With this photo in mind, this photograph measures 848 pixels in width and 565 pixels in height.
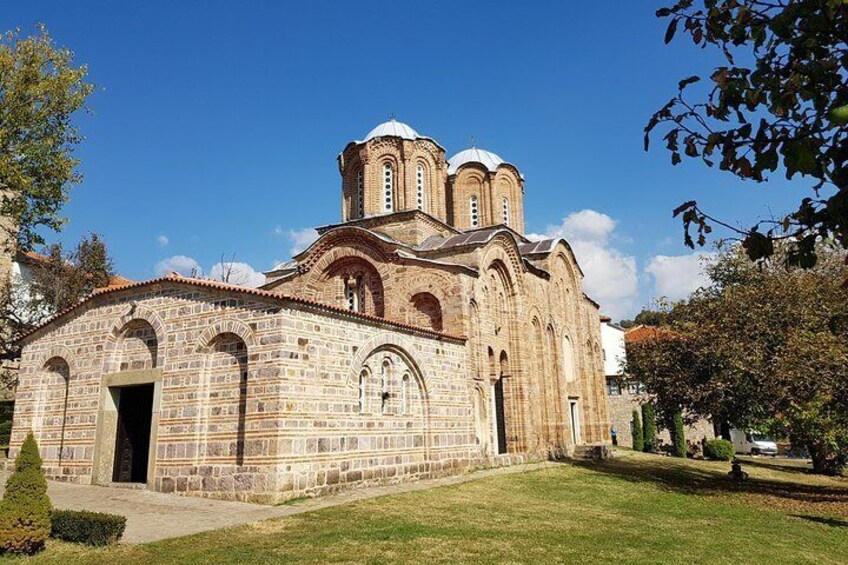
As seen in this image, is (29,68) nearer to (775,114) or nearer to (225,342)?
(225,342)

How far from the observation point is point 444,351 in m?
16.0

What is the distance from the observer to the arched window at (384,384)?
13670 millimetres

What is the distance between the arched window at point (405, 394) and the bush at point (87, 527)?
716 centimetres

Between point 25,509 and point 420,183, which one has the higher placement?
point 420,183

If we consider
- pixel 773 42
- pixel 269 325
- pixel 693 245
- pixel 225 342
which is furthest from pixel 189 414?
pixel 773 42

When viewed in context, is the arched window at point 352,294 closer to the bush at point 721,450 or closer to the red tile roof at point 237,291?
the red tile roof at point 237,291

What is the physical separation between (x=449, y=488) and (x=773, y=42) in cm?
1116

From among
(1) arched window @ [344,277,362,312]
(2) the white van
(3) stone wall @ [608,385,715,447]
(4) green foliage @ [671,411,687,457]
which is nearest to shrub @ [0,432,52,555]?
(1) arched window @ [344,277,362,312]

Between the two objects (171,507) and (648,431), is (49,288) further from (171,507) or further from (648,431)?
(648,431)

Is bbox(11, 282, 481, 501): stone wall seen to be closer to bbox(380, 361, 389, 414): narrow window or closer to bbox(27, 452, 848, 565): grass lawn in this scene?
bbox(380, 361, 389, 414): narrow window

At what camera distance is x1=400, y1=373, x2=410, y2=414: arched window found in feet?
46.9

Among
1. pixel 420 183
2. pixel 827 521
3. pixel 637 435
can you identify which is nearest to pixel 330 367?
pixel 827 521

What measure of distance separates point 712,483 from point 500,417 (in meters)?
6.31

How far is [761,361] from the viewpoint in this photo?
1588 centimetres
